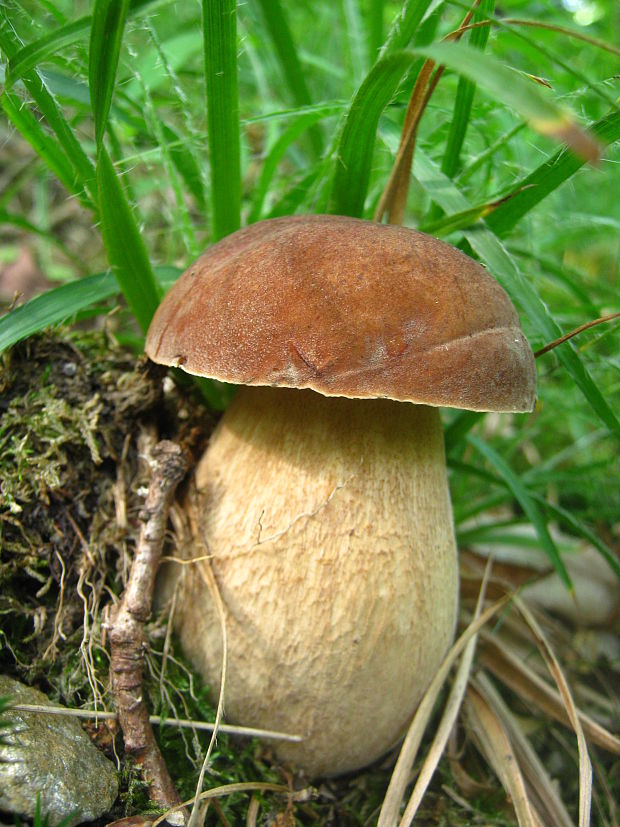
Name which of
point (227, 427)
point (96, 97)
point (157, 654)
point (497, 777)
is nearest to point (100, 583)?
point (157, 654)

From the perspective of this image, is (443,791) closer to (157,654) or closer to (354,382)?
(157,654)

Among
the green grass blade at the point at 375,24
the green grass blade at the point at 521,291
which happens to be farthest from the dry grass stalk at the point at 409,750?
the green grass blade at the point at 375,24

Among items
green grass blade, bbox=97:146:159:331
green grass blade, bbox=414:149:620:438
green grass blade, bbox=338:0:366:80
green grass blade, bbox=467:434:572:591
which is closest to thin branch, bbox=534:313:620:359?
green grass blade, bbox=414:149:620:438

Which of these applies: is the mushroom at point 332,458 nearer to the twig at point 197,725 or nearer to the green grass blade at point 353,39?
the twig at point 197,725

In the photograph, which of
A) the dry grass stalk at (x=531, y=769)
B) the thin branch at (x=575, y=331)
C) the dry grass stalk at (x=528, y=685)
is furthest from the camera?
the dry grass stalk at (x=528, y=685)

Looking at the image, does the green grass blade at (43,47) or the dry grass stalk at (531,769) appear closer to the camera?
the green grass blade at (43,47)

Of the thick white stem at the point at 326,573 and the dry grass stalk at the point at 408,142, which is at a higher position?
the dry grass stalk at the point at 408,142

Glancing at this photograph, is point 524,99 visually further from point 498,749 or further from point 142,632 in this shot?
point 498,749
